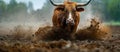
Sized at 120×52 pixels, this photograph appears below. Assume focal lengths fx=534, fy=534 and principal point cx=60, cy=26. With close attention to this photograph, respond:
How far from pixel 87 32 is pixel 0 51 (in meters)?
7.28

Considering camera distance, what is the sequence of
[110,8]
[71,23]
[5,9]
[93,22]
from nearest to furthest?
[71,23] → [93,22] → [110,8] → [5,9]

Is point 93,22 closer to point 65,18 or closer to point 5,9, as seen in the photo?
point 65,18

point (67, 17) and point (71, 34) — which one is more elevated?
point (67, 17)

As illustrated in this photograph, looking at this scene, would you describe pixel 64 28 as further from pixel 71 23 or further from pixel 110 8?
pixel 110 8

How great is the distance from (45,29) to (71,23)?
1.69 metres

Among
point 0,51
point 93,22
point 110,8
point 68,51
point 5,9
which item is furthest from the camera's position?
point 5,9

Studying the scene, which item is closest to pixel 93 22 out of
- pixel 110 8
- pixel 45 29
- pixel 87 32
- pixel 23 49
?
pixel 87 32

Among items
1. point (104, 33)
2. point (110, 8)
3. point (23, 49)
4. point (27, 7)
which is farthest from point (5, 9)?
point (23, 49)

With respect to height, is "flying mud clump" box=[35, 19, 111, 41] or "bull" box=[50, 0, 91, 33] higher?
"bull" box=[50, 0, 91, 33]

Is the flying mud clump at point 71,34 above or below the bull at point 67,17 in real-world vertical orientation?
below

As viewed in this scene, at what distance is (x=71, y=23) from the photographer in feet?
63.3

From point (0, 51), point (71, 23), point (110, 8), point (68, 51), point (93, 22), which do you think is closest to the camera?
point (68, 51)

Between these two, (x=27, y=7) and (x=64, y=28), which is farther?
(x=27, y=7)

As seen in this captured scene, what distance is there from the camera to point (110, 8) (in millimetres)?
57812
